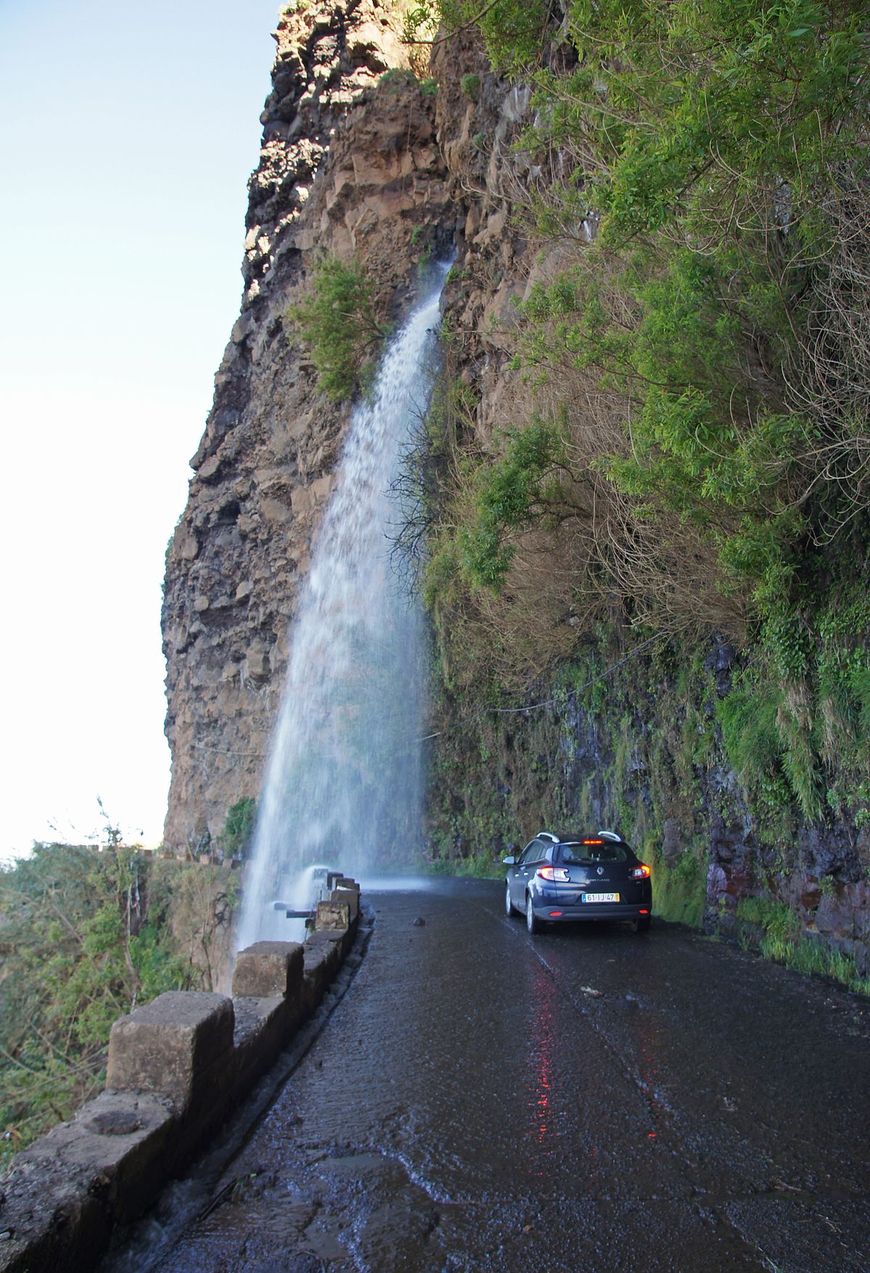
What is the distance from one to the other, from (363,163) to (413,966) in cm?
3206

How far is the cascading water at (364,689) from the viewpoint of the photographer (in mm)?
28969

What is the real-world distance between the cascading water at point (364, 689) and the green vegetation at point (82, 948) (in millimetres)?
3513

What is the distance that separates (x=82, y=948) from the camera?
25.0m

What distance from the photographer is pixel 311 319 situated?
29.5 metres

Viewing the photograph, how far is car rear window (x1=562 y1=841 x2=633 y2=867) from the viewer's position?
37.1 feet

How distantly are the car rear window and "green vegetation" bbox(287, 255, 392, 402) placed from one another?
887 inches

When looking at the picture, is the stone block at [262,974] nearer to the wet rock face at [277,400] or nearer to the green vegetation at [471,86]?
the green vegetation at [471,86]

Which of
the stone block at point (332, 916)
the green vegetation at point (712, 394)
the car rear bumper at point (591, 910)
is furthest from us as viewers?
the car rear bumper at point (591, 910)

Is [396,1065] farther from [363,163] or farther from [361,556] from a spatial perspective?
[363,163]

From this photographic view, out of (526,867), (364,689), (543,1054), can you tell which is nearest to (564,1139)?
(543,1054)

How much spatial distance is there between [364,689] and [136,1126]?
85.4 feet

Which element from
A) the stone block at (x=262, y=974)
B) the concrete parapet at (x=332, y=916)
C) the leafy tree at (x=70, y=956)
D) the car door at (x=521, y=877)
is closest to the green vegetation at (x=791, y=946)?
the car door at (x=521, y=877)

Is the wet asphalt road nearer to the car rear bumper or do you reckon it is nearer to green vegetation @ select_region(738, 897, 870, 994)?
green vegetation @ select_region(738, 897, 870, 994)

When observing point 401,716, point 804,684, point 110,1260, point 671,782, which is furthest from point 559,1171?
point 401,716
